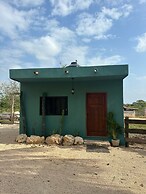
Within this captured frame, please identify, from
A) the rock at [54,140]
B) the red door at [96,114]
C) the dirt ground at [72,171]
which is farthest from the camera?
the red door at [96,114]

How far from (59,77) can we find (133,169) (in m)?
5.13

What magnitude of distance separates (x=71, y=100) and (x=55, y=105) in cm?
82

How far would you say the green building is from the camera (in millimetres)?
10414

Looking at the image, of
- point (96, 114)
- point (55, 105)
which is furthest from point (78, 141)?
point (55, 105)

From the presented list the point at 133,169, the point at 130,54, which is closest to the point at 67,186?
the point at 133,169

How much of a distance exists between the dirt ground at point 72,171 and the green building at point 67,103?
2126mm

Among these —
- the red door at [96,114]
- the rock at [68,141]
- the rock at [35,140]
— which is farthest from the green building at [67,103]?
the rock at [68,141]

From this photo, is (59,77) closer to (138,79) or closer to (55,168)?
(55,168)

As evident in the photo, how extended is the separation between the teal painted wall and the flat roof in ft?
3.21

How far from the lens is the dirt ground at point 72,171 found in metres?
4.41

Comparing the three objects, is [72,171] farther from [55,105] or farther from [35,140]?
[55,105]

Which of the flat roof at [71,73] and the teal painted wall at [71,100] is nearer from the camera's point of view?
the flat roof at [71,73]

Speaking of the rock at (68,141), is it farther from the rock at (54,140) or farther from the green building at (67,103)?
the green building at (67,103)

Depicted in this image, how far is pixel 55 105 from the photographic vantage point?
11055mm
